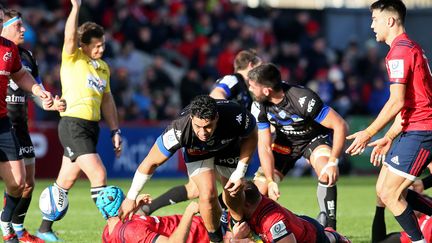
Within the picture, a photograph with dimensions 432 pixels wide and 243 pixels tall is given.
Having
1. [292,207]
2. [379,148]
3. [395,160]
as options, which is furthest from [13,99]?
[292,207]

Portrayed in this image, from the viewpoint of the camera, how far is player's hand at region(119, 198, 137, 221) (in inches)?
320

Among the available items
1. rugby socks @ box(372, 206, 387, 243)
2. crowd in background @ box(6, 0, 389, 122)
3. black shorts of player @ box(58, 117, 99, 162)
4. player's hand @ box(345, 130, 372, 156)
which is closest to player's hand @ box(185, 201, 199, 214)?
player's hand @ box(345, 130, 372, 156)

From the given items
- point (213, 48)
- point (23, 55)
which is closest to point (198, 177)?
point (23, 55)

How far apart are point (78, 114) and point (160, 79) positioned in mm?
11914

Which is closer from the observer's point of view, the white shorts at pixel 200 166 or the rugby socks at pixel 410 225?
the rugby socks at pixel 410 225

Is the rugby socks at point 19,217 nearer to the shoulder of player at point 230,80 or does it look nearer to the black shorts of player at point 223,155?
the black shorts of player at point 223,155

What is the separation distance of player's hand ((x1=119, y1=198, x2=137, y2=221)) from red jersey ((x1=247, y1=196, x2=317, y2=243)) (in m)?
1.04

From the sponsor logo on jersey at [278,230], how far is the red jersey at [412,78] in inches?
56.6

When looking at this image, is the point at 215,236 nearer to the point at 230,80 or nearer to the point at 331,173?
the point at 331,173

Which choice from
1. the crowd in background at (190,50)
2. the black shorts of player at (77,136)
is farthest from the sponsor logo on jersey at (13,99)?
the crowd in background at (190,50)

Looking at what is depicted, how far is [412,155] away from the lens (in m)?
8.12

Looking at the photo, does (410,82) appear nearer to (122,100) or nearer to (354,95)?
(122,100)

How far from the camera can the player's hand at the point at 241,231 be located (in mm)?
→ 8195

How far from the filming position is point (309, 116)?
33.2ft
